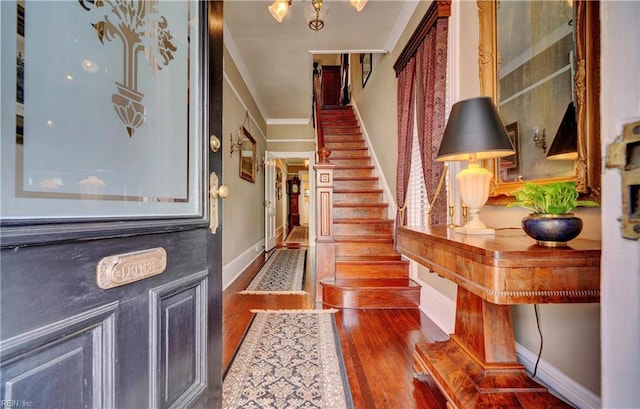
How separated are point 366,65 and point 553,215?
4961 mm

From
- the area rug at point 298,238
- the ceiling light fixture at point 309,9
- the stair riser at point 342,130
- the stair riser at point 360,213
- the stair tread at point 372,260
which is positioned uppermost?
the stair riser at point 342,130

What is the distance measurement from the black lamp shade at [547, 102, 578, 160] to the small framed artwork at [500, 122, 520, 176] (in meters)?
0.20

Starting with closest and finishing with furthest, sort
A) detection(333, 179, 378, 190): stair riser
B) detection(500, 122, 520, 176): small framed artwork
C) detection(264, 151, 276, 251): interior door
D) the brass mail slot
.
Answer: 1. the brass mail slot
2. detection(500, 122, 520, 176): small framed artwork
3. detection(333, 179, 378, 190): stair riser
4. detection(264, 151, 276, 251): interior door

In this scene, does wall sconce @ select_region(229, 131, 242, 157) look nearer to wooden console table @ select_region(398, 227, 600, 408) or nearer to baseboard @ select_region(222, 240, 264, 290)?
baseboard @ select_region(222, 240, 264, 290)

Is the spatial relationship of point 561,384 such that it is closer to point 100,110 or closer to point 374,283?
point 374,283

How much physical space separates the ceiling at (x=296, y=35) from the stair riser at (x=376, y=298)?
2.24 meters

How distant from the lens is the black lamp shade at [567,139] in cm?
115

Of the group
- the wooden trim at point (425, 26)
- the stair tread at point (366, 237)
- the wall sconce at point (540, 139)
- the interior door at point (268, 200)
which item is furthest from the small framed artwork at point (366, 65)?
the wall sconce at point (540, 139)

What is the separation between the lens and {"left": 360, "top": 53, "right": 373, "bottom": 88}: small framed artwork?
490 cm

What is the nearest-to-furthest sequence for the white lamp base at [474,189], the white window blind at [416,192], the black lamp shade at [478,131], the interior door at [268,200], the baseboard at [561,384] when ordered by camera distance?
the baseboard at [561,384], the black lamp shade at [478,131], the white lamp base at [474,189], the white window blind at [416,192], the interior door at [268,200]

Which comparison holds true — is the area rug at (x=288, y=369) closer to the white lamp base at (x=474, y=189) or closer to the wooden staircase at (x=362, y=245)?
the wooden staircase at (x=362, y=245)

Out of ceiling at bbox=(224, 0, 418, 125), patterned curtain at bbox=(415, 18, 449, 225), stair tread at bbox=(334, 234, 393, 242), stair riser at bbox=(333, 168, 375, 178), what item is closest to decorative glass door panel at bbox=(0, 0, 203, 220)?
ceiling at bbox=(224, 0, 418, 125)

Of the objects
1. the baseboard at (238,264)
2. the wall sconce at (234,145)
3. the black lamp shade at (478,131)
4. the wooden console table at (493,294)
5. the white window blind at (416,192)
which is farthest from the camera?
the wall sconce at (234,145)

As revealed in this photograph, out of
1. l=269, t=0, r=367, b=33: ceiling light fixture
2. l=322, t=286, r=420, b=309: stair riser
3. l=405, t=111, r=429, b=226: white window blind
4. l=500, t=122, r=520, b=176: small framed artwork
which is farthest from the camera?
l=405, t=111, r=429, b=226: white window blind
